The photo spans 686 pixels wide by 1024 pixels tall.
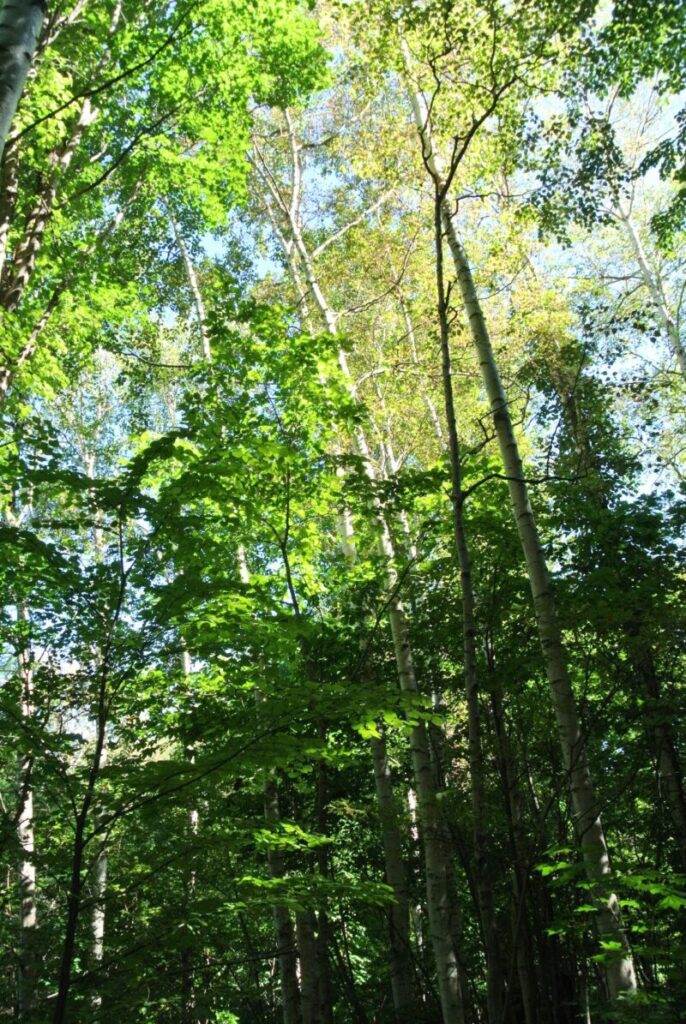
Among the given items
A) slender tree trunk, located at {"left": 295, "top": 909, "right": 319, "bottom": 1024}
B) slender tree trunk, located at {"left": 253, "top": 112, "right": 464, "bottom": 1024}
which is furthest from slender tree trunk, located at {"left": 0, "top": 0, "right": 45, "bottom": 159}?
slender tree trunk, located at {"left": 295, "top": 909, "right": 319, "bottom": 1024}

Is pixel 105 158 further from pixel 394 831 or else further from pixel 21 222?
pixel 394 831

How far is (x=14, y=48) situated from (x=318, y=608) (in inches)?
232

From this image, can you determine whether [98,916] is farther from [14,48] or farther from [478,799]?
[14,48]

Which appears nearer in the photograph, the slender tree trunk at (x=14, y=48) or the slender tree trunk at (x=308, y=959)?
the slender tree trunk at (x=14, y=48)

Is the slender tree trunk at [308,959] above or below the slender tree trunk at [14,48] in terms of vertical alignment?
below

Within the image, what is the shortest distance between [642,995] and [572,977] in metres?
2.69

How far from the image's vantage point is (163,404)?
1936cm

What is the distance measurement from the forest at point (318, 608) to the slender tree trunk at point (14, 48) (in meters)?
0.01

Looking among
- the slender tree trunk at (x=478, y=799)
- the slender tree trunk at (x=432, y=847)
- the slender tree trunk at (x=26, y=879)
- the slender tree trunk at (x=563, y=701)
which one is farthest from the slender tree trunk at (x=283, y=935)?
the slender tree trunk at (x=478, y=799)

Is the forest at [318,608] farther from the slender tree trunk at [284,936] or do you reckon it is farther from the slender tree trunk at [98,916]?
the slender tree trunk at [98,916]

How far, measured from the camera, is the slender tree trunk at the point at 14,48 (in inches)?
85.4

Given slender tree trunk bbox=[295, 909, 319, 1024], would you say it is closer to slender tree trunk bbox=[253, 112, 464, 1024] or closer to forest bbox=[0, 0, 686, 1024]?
forest bbox=[0, 0, 686, 1024]

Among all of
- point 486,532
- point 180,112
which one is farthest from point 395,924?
point 180,112

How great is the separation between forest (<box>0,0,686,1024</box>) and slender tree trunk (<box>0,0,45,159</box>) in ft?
0.04
